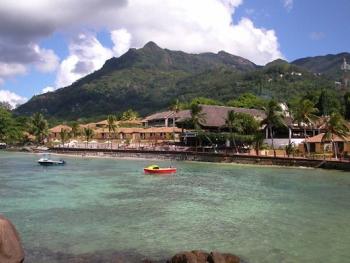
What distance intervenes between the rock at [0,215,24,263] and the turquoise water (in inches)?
331

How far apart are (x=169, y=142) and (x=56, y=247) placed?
260 feet

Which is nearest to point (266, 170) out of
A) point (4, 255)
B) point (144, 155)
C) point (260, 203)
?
point (260, 203)

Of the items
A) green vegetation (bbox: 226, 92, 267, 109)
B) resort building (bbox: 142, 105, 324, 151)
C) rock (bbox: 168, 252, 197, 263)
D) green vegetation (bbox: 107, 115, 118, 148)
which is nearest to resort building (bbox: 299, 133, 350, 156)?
resort building (bbox: 142, 105, 324, 151)

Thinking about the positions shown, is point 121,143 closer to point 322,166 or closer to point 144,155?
point 144,155

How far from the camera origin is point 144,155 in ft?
297

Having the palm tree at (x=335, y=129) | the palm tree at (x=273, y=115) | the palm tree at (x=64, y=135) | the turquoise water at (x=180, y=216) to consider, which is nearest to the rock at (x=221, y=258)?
the turquoise water at (x=180, y=216)

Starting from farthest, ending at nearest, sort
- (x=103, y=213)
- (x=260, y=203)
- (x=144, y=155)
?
1. (x=144, y=155)
2. (x=260, y=203)
3. (x=103, y=213)

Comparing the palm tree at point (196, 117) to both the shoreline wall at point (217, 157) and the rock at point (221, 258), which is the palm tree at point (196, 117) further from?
the rock at point (221, 258)

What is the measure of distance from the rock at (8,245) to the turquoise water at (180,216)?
27.6 feet

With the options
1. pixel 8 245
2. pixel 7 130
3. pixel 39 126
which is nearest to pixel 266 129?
pixel 39 126

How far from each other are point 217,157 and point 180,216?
48637 millimetres

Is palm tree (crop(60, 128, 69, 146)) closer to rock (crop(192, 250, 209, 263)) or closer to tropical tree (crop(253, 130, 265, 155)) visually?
tropical tree (crop(253, 130, 265, 155))

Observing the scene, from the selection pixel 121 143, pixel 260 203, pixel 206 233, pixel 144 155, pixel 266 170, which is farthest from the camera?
pixel 121 143

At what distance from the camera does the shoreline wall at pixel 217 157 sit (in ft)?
207
